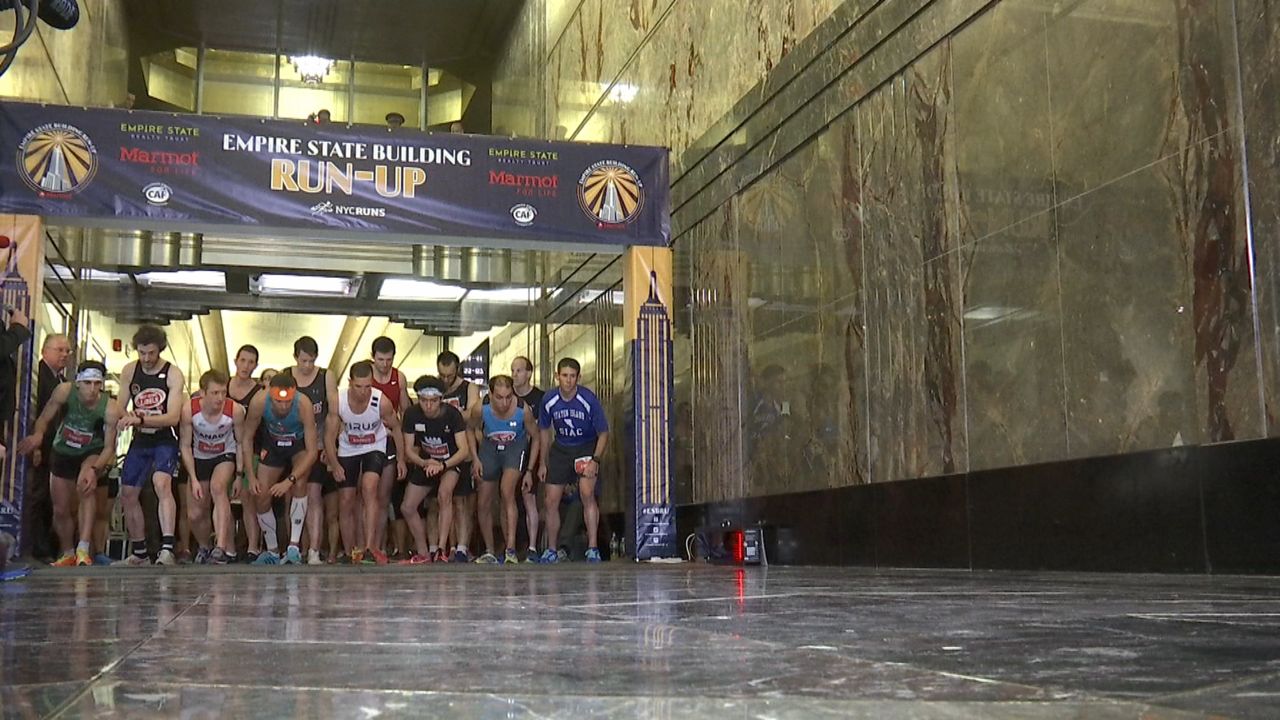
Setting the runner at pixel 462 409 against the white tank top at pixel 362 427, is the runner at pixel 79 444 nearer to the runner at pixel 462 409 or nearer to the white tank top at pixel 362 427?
the white tank top at pixel 362 427

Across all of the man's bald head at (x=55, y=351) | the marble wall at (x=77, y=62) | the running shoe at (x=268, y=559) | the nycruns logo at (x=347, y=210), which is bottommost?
the running shoe at (x=268, y=559)

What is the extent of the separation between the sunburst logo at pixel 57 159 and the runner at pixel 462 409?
3.07 metres

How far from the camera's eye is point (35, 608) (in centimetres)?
317

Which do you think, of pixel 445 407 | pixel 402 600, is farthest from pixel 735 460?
pixel 402 600

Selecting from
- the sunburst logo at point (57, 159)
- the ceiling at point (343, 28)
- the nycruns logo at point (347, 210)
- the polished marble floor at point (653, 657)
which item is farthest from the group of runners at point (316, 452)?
the ceiling at point (343, 28)

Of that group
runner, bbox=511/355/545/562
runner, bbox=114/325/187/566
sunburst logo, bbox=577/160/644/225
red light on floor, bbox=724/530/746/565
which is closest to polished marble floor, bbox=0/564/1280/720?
red light on floor, bbox=724/530/746/565

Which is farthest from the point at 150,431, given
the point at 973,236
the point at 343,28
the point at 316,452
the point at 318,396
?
the point at 343,28

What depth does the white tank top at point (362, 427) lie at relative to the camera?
927 cm

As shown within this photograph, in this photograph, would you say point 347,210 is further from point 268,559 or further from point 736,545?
point 736,545

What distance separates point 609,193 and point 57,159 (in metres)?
4.24

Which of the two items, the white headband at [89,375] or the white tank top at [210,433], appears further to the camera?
the white tank top at [210,433]

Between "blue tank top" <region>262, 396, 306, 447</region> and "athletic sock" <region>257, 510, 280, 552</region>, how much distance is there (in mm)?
637

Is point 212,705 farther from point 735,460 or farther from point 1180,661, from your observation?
point 735,460

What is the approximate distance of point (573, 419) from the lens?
9883 mm
